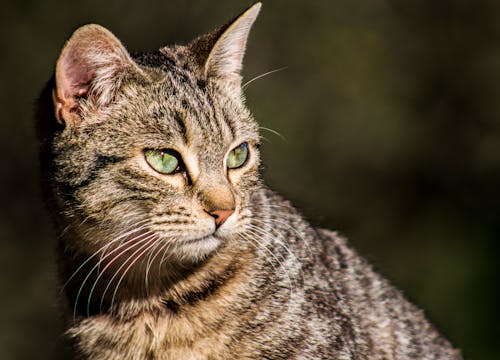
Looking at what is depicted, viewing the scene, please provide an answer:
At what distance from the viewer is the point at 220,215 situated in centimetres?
370

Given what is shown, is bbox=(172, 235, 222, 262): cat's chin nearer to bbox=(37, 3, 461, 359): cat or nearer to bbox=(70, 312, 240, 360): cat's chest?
bbox=(37, 3, 461, 359): cat

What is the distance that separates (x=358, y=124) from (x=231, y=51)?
250 inches

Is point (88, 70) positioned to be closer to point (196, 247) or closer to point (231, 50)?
point (231, 50)

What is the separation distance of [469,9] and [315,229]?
6.93 meters

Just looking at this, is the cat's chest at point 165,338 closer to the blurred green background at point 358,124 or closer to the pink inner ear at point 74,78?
the pink inner ear at point 74,78

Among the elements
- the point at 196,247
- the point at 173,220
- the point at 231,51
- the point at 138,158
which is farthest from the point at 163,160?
the point at 231,51

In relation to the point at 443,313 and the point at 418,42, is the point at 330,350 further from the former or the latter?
the point at 418,42

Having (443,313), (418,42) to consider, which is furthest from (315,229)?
(418,42)

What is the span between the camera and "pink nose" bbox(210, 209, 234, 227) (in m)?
3.69

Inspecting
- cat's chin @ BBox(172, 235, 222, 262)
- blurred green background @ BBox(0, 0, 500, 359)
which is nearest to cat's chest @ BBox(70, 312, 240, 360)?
cat's chin @ BBox(172, 235, 222, 262)

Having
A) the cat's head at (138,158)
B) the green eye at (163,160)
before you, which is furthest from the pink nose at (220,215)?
the green eye at (163,160)

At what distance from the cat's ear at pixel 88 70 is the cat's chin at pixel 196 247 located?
0.75 metres

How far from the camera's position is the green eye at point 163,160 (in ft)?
12.3

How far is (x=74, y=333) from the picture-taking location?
4.12 m
